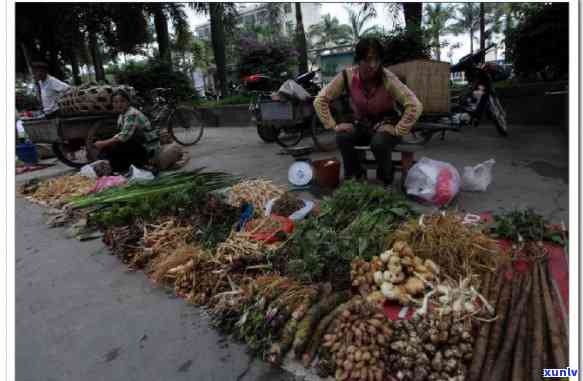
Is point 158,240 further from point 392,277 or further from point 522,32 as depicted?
point 522,32

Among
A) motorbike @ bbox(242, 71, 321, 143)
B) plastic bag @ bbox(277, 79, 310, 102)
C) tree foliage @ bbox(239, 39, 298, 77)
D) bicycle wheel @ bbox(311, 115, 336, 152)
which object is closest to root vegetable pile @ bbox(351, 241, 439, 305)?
bicycle wheel @ bbox(311, 115, 336, 152)

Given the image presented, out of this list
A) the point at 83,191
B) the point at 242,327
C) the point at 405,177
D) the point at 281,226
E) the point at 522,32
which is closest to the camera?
the point at 242,327

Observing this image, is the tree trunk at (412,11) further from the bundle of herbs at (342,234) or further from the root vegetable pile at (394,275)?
the root vegetable pile at (394,275)

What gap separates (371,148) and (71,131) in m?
4.79

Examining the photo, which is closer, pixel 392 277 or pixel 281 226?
pixel 392 277

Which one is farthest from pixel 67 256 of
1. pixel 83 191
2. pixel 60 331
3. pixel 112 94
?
pixel 112 94

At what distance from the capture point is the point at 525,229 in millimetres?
2422

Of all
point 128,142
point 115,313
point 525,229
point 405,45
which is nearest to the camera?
point 115,313

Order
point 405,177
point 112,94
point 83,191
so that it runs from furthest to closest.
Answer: point 112,94
point 83,191
point 405,177

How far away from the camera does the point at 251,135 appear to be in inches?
364

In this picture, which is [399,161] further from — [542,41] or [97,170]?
[542,41]

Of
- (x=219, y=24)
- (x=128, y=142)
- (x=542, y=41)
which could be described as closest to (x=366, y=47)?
(x=128, y=142)

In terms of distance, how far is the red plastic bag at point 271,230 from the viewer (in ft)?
8.90

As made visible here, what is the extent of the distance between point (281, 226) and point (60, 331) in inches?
59.9
